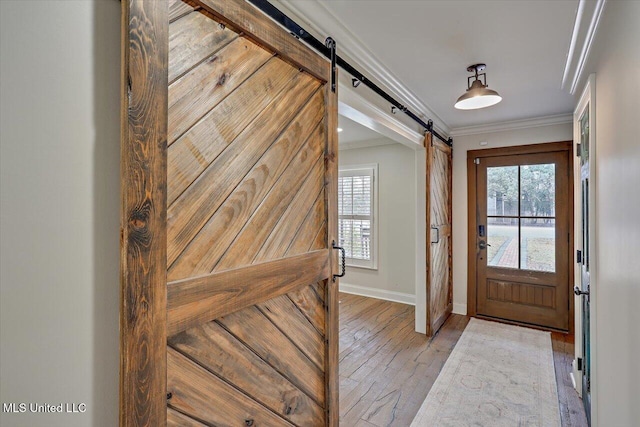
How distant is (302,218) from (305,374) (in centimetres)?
76

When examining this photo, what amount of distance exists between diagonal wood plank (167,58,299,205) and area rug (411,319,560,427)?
87.0 inches

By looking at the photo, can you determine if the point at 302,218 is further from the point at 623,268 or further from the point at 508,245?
the point at 508,245

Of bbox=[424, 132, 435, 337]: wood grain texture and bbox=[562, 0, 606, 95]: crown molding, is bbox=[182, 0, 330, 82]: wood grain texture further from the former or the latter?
bbox=[424, 132, 435, 337]: wood grain texture

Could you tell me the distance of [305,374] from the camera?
5.04ft

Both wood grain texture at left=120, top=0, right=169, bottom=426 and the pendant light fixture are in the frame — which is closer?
wood grain texture at left=120, top=0, right=169, bottom=426

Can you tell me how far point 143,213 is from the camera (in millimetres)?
825

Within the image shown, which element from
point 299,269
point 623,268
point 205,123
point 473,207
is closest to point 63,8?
point 205,123

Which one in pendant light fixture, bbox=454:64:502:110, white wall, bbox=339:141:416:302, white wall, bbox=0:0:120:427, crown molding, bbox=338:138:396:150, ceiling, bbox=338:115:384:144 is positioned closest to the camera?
white wall, bbox=0:0:120:427

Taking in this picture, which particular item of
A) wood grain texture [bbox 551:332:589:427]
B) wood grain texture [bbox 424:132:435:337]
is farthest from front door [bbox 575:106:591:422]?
wood grain texture [bbox 424:132:435:337]

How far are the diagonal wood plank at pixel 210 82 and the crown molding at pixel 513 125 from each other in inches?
149

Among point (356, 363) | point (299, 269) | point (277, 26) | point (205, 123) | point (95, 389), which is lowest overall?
point (356, 363)

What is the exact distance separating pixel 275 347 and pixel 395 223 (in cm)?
390

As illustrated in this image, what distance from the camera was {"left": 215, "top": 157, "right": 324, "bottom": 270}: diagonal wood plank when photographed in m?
1.16

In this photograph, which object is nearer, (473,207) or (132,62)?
(132,62)
